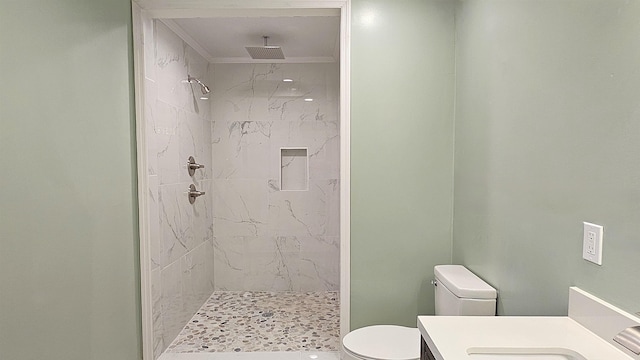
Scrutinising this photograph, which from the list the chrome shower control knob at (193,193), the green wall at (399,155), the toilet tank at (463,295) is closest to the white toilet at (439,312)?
the toilet tank at (463,295)

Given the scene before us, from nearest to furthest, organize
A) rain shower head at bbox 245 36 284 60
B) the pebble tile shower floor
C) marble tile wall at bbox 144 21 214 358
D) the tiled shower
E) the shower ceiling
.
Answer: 1. marble tile wall at bbox 144 21 214 358
2. the pebble tile shower floor
3. the shower ceiling
4. rain shower head at bbox 245 36 284 60
5. the tiled shower

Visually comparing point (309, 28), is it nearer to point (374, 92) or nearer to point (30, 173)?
point (374, 92)

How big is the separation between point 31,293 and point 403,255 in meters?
1.84

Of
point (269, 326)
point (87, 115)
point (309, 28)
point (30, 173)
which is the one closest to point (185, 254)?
point (269, 326)

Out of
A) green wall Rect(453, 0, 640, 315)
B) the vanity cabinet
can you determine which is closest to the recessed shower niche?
green wall Rect(453, 0, 640, 315)

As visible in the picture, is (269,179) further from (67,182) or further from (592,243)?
(592,243)

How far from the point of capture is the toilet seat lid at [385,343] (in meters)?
1.82

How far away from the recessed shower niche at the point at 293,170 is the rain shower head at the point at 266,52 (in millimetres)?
928

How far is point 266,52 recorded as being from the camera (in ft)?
11.3

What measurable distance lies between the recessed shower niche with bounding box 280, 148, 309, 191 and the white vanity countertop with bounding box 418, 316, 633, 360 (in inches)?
112

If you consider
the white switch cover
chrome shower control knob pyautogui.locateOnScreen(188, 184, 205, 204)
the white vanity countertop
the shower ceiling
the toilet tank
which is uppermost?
the shower ceiling

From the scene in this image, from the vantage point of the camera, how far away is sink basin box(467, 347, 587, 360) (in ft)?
3.51

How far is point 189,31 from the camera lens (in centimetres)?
320

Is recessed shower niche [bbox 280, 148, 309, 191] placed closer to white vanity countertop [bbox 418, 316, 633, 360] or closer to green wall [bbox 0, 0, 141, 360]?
green wall [bbox 0, 0, 141, 360]
